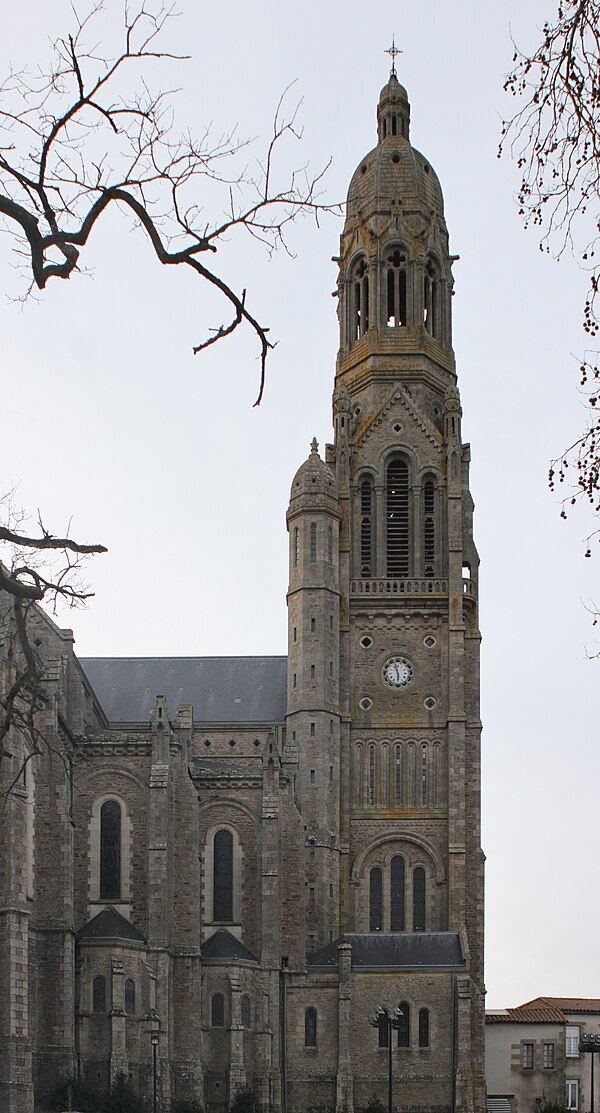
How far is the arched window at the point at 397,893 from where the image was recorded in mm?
75625

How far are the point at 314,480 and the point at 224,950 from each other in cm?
2169

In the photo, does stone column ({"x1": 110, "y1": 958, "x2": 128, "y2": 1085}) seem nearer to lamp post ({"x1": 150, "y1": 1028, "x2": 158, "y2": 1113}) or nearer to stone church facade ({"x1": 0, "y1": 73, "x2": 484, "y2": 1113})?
stone church facade ({"x1": 0, "y1": 73, "x2": 484, "y2": 1113})

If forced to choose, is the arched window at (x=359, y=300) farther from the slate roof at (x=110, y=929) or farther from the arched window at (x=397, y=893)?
the slate roof at (x=110, y=929)

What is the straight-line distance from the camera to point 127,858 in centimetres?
6962

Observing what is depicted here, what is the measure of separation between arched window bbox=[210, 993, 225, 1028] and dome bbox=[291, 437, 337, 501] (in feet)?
75.2

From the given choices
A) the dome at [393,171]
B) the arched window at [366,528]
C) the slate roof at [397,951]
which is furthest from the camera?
the dome at [393,171]

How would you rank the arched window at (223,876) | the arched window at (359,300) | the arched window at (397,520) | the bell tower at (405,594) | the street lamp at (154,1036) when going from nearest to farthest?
the street lamp at (154,1036), the arched window at (223,876), the bell tower at (405,594), the arched window at (397,520), the arched window at (359,300)

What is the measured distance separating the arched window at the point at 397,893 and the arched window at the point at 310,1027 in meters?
7.19

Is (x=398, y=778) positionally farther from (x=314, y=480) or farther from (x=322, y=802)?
(x=314, y=480)

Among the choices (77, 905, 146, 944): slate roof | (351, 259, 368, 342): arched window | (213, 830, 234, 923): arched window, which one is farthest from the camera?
(351, 259, 368, 342): arched window

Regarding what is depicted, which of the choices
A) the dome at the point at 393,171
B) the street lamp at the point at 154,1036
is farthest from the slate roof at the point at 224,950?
the dome at the point at 393,171

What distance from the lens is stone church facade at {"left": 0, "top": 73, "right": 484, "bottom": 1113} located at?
213 ft

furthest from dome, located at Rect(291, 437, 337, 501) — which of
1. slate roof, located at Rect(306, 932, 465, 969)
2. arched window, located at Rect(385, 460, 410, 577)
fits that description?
slate roof, located at Rect(306, 932, 465, 969)

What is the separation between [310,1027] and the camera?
69.3m
